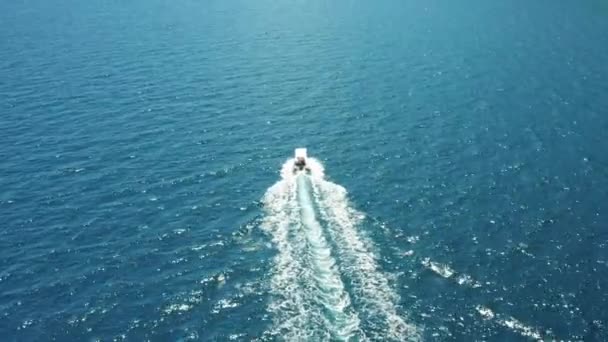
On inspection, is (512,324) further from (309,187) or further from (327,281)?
(309,187)

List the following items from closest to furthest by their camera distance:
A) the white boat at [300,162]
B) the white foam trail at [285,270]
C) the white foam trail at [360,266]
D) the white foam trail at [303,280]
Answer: the white foam trail at [303,280], the white foam trail at [360,266], the white foam trail at [285,270], the white boat at [300,162]

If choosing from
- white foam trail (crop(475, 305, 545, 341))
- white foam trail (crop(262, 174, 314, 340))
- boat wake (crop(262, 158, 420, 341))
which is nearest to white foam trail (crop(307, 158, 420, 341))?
boat wake (crop(262, 158, 420, 341))

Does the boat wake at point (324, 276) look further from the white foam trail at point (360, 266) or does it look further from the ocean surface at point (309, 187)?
the ocean surface at point (309, 187)

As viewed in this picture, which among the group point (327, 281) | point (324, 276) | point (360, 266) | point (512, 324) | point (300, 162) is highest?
point (300, 162)

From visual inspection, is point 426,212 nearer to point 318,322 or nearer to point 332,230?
point 332,230

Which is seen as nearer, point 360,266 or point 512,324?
point 512,324

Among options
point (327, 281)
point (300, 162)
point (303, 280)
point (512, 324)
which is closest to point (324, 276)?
point (327, 281)

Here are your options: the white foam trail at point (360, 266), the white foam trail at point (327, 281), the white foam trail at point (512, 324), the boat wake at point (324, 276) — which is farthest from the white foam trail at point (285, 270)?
the white foam trail at point (512, 324)
